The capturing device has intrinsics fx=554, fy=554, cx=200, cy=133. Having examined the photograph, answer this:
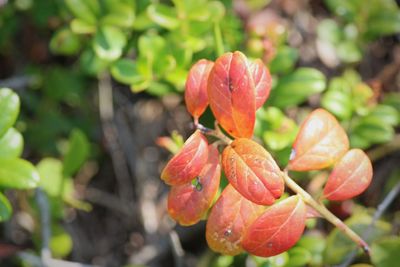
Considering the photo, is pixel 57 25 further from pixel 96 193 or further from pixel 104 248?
pixel 104 248

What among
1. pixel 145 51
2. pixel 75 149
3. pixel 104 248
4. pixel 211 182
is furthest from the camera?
pixel 104 248

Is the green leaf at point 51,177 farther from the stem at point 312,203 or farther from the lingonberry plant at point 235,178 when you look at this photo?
the stem at point 312,203

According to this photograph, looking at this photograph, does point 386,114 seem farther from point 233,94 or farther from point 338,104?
point 233,94

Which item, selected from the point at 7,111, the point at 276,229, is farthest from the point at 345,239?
the point at 7,111

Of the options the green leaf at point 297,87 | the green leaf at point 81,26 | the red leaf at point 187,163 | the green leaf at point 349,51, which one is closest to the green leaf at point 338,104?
the green leaf at point 297,87

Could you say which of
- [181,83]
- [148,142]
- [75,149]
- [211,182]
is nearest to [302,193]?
[211,182]
